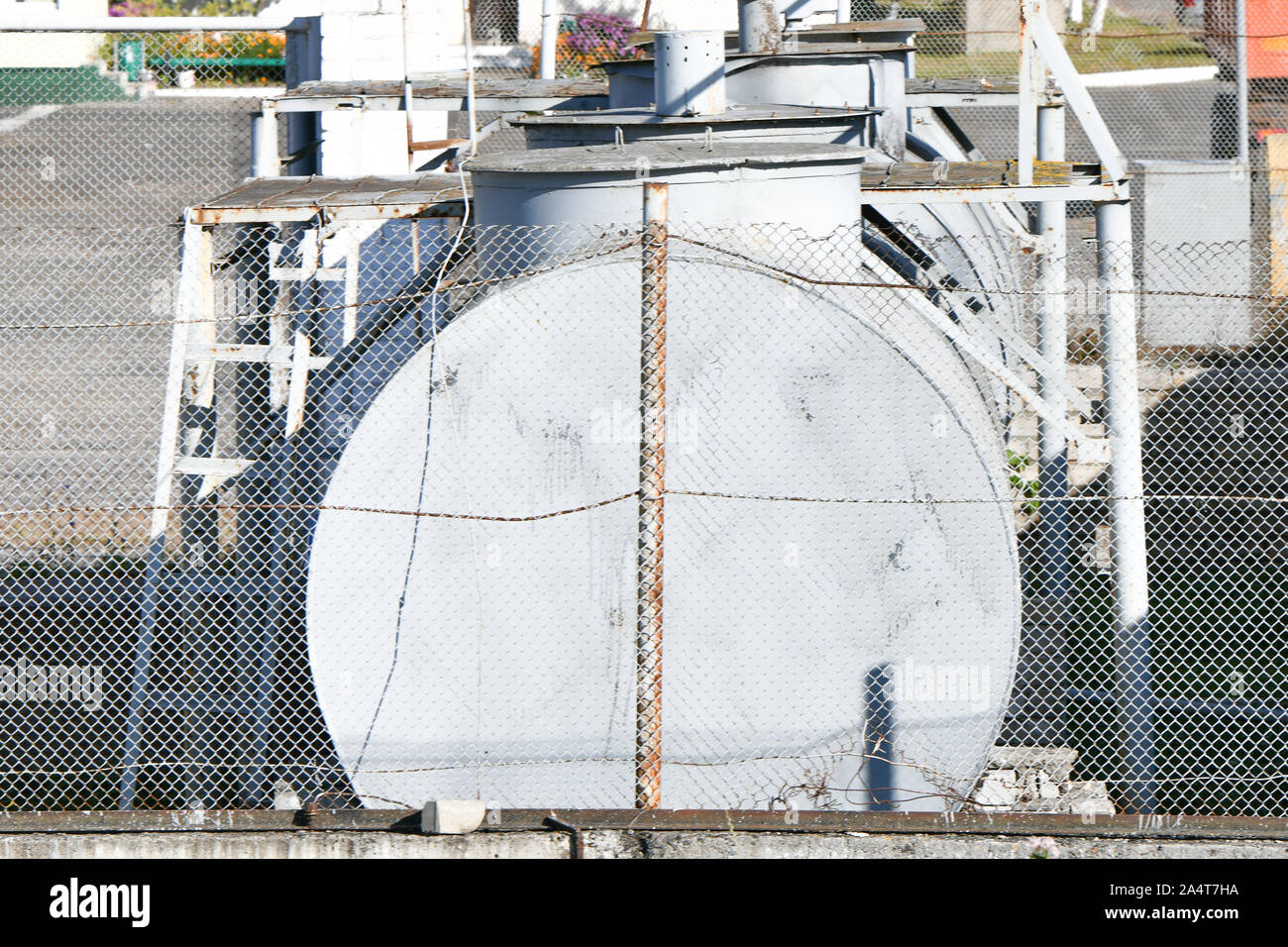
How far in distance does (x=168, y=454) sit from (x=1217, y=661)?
6.35 meters

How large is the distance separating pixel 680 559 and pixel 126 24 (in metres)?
6.96

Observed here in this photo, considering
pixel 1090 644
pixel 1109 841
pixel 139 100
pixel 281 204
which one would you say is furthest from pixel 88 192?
pixel 1109 841

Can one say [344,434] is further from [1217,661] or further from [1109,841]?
[1217,661]

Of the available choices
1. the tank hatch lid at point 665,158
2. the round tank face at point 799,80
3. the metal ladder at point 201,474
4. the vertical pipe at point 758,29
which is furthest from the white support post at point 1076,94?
the metal ladder at point 201,474

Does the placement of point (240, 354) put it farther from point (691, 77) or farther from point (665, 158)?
point (691, 77)

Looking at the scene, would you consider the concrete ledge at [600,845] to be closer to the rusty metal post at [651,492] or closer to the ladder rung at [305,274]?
the rusty metal post at [651,492]

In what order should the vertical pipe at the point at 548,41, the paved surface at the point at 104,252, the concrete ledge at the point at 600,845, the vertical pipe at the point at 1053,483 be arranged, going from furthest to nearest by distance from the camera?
the vertical pipe at the point at 548,41
the paved surface at the point at 104,252
the vertical pipe at the point at 1053,483
the concrete ledge at the point at 600,845

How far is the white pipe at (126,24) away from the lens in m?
10.9

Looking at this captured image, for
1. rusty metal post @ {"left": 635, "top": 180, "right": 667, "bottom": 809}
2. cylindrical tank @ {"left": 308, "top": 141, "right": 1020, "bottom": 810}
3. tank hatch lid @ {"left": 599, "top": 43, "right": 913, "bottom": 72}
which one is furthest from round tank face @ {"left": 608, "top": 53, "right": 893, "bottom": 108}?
rusty metal post @ {"left": 635, "top": 180, "right": 667, "bottom": 809}

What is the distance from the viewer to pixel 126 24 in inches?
429

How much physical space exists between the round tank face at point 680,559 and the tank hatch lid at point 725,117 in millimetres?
1398

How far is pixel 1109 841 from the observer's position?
5.84 m

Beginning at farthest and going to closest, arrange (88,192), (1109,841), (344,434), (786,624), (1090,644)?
(88,192), (1090,644), (344,434), (786,624), (1109,841)

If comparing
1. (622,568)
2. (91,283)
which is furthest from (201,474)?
(91,283)
